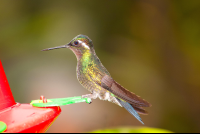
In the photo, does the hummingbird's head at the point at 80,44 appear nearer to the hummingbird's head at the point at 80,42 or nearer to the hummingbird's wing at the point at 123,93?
the hummingbird's head at the point at 80,42

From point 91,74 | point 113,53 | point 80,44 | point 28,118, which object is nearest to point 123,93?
point 91,74

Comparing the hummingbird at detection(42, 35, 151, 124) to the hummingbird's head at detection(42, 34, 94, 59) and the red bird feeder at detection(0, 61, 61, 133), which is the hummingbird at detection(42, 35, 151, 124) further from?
the red bird feeder at detection(0, 61, 61, 133)

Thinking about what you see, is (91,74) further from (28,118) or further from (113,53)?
(113,53)

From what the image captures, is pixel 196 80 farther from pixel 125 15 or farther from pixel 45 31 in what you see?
pixel 45 31

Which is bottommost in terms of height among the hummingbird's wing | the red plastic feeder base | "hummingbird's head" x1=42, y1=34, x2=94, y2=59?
the red plastic feeder base

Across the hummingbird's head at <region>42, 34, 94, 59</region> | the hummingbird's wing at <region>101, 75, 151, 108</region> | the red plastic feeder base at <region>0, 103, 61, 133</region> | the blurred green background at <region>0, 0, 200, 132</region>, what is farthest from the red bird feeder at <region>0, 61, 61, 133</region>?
the blurred green background at <region>0, 0, 200, 132</region>

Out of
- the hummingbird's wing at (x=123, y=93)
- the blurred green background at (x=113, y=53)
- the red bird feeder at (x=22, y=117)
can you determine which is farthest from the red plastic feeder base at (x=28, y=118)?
the blurred green background at (x=113, y=53)
